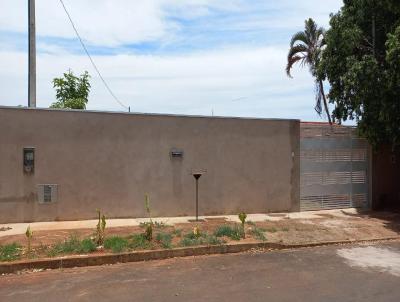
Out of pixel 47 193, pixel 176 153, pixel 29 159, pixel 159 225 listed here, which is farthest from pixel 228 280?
pixel 29 159

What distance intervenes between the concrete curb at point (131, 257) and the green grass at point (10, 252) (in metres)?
0.25

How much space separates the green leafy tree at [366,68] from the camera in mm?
12914

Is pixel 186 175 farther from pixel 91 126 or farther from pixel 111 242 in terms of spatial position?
pixel 111 242

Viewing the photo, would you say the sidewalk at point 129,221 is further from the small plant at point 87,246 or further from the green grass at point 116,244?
the small plant at point 87,246

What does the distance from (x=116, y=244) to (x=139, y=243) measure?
0.43 metres

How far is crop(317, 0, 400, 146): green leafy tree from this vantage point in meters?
12.9

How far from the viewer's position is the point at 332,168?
47.7 feet

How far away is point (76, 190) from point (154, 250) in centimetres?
377

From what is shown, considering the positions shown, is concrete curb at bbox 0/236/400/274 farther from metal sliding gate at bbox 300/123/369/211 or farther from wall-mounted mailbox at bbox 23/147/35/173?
metal sliding gate at bbox 300/123/369/211

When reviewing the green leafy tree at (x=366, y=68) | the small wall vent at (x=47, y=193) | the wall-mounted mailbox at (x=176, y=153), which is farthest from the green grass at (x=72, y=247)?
the green leafy tree at (x=366, y=68)

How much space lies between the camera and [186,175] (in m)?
12.8

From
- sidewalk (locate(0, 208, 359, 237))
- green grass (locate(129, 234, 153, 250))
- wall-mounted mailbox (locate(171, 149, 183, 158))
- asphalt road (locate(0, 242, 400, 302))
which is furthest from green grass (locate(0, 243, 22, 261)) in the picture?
wall-mounted mailbox (locate(171, 149, 183, 158))

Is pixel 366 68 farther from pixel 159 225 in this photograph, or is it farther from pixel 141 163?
pixel 159 225

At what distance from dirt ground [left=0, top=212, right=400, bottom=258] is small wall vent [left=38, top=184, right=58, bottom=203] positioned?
4.53ft
